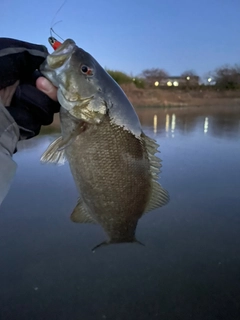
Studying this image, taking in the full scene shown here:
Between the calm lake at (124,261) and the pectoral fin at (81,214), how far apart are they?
1.43m

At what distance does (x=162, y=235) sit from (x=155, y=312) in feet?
4.56

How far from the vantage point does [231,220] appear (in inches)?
182

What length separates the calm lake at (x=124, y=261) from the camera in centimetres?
298

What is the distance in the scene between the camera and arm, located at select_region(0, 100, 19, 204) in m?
1.65

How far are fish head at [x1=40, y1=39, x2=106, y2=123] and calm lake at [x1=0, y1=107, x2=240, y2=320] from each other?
6.68 ft

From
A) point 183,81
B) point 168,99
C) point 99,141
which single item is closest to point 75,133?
point 99,141

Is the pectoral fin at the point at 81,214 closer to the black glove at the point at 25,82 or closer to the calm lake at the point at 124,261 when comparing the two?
the black glove at the point at 25,82

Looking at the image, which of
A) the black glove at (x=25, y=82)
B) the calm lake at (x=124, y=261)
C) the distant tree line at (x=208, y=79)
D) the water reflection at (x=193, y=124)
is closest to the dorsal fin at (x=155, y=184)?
the black glove at (x=25, y=82)

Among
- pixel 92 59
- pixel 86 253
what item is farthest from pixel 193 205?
pixel 92 59

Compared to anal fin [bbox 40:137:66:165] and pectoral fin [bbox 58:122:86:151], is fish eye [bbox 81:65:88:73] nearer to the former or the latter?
pectoral fin [bbox 58:122:86:151]

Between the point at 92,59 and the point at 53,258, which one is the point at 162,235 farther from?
the point at 92,59

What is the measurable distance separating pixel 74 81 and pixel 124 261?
2.61 meters

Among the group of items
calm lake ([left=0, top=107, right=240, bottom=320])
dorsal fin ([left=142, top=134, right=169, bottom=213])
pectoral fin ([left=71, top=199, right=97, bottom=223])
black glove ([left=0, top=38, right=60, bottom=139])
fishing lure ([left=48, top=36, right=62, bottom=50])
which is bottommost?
calm lake ([left=0, top=107, right=240, bottom=320])

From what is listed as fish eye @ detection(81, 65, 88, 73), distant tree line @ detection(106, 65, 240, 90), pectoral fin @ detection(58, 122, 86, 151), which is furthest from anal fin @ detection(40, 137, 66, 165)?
distant tree line @ detection(106, 65, 240, 90)
